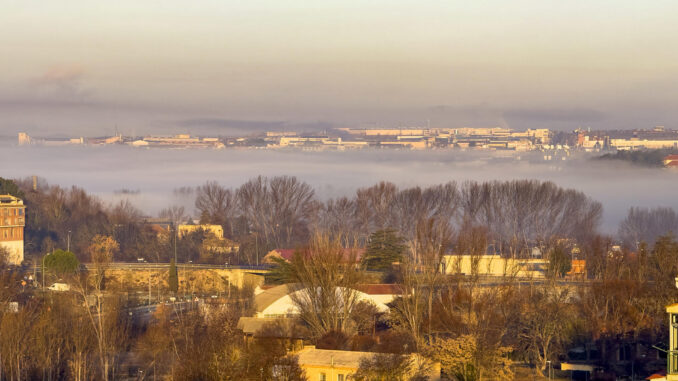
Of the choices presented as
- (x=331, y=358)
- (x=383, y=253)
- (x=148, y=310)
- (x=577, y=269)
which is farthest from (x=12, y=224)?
(x=331, y=358)

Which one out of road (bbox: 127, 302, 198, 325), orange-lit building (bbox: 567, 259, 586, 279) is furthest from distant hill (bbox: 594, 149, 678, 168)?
road (bbox: 127, 302, 198, 325)

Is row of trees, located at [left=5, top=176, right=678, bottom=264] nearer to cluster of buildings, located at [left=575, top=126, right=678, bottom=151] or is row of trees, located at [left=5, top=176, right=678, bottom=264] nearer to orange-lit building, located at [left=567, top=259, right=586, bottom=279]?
orange-lit building, located at [left=567, top=259, right=586, bottom=279]

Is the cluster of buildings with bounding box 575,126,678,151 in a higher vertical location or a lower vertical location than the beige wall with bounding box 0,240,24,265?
higher

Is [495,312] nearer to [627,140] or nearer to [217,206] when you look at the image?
[217,206]

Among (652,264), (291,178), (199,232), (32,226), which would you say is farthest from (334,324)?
(291,178)

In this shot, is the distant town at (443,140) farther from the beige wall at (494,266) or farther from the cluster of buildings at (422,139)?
the beige wall at (494,266)

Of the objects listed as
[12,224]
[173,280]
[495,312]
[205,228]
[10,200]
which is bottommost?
[173,280]

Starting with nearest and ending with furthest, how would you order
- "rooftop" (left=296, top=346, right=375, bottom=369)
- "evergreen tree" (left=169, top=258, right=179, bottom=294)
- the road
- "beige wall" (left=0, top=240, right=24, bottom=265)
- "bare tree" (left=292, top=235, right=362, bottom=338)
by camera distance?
1. "rooftop" (left=296, top=346, right=375, bottom=369)
2. "bare tree" (left=292, top=235, right=362, bottom=338)
3. the road
4. "evergreen tree" (left=169, top=258, right=179, bottom=294)
5. "beige wall" (left=0, top=240, right=24, bottom=265)

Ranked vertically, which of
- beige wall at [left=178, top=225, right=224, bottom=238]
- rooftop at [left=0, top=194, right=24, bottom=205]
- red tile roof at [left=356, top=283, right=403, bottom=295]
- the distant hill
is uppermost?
Result: the distant hill

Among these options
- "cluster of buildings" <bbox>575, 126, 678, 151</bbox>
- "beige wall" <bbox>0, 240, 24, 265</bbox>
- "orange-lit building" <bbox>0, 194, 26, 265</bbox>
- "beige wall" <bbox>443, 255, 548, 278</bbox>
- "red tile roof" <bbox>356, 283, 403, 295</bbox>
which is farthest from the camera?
"cluster of buildings" <bbox>575, 126, 678, 151</bbox>
